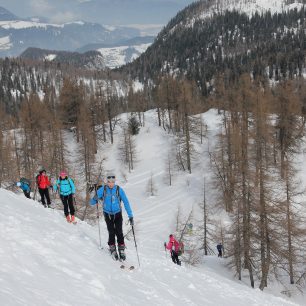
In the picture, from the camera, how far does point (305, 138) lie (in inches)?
2454

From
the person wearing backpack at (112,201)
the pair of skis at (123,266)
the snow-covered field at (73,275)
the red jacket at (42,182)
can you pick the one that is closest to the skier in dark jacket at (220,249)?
the snow-covered field at (73,275)

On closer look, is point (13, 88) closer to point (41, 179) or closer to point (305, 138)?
point (305, 138)

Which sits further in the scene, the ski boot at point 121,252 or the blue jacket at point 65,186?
the blue jacket at point 65,186

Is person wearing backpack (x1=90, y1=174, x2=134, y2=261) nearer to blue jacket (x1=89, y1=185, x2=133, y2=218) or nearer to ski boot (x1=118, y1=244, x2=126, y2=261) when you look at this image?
blue jacket (x1=89, y1=185, x2=133, y2=218)

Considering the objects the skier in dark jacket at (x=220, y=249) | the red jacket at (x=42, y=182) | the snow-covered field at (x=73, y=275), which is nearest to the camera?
the snow-covered field at (x=73, y=275)

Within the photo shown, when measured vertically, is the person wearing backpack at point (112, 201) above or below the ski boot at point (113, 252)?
above

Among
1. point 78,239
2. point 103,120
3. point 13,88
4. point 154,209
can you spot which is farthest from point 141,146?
point 13,88

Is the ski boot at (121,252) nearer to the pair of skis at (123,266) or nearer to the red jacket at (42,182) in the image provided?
the pair of skis at (123,266)

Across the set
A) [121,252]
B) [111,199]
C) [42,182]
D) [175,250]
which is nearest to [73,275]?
[111,199]

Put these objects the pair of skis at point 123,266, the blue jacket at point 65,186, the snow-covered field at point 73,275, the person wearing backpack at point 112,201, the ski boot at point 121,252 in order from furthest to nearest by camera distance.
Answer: the blue jacket at point 65,186
the ski boot at point 121,252
the pair of skis at point 123,266
the person wearing backpack at point 112,201
the snow-covered field at point 73,275

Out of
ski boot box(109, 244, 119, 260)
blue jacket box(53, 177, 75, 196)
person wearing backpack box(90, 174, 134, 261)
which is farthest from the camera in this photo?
blue jacket box(53, 177, 75, 196)

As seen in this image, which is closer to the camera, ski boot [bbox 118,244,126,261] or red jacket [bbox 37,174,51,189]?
ski boot [bbox 118,244,126,261]

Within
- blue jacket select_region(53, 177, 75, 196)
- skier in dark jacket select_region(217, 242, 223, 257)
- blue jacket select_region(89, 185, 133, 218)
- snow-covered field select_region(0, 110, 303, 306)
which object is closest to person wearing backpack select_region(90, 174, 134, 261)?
blue jacket select_region(89, 185, 133, 218)

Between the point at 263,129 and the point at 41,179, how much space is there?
19.7 metres
